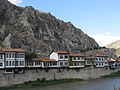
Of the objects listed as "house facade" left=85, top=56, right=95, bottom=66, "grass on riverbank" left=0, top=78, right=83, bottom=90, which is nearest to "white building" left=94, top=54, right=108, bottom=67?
"house facade" left=85, top=56, right=95, bottom=66

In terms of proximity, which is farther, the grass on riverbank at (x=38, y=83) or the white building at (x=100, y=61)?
the white building at (x=100, y=61)

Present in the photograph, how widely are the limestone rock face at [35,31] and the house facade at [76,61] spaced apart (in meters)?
30.3

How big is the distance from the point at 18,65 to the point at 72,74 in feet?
63.7

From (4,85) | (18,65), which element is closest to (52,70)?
(18,65)

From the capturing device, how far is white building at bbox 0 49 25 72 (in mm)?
51656

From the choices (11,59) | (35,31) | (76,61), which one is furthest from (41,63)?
(35,31)

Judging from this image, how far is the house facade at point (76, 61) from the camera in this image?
69431 mm

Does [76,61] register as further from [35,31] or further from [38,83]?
[35,31]

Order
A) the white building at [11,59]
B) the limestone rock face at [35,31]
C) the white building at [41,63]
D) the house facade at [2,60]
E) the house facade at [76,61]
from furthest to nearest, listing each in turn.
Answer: the limestone rock face at [35,31] < the house facade at [76,61] < the white building at [41,63] < the white building at [11,59] < the house facade at [2,60]

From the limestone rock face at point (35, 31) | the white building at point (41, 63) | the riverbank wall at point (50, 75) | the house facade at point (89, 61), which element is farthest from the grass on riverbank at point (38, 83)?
the limestone rock face at point (35, 31)

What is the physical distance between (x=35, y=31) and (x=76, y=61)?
4926cm

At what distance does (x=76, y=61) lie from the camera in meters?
70.9

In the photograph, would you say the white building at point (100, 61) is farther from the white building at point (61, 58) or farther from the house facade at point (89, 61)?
the white building at point (61, 58)

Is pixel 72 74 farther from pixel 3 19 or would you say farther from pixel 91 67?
pixel 3 19
